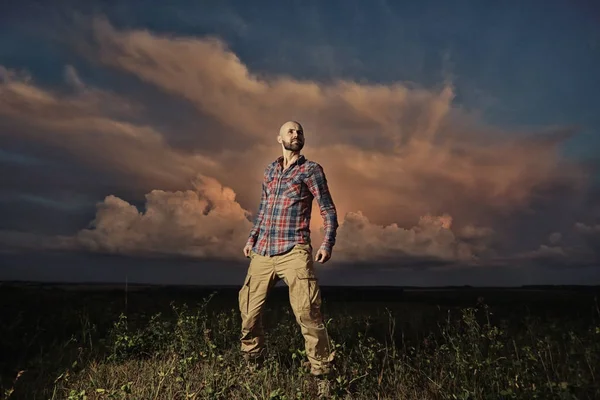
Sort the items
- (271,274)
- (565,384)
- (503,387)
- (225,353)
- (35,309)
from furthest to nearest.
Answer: (35,309) → (225,353) → (271,274) → (503,387) → (565,384)

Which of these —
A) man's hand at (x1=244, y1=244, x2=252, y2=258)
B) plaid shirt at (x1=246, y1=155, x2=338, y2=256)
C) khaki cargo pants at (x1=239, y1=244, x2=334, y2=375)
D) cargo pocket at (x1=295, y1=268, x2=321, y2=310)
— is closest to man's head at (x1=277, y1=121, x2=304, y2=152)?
plaid shirt at (x1=246, y1=155, x2=338, y2=256)

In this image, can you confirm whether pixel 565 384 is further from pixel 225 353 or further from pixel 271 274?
pixel 225 353

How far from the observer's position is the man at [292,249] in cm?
586

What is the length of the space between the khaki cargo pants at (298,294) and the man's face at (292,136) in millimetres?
1147

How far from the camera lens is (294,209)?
612 cm

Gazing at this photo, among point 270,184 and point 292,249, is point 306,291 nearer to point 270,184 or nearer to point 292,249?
point 292,249

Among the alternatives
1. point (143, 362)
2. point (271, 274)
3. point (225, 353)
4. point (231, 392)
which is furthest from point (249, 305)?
point (143, 362)

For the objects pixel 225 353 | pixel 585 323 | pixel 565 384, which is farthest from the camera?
pixel 585 323

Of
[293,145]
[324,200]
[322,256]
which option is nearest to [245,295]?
[322,256]

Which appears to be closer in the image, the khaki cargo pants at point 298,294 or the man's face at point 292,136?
the khaki cargo pants at point 298,294

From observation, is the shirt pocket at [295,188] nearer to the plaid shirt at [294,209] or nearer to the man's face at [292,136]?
the plaid shirt at [294,209]

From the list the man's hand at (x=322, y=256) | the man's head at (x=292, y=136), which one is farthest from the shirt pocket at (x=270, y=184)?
the man's hand at (x=322, y=256)

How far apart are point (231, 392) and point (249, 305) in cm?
96

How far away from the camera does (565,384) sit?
4.32 meters
